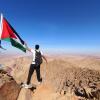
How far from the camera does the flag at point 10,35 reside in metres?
9.27

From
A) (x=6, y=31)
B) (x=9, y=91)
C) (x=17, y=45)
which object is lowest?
(x=9, y=91)

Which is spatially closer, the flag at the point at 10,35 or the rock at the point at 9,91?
the rock at the point at 9,91

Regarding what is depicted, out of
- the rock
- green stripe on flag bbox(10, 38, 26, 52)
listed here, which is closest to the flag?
green stripe on flag bbox(10, 38, 26, 52)

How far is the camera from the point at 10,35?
30.7 feet

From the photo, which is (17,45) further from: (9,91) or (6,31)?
(9,91)

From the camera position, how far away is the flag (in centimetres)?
927

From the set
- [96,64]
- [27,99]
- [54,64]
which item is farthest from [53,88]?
[96,64]

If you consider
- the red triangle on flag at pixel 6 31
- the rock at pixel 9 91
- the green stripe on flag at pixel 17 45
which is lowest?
the rock at pixel 9 91

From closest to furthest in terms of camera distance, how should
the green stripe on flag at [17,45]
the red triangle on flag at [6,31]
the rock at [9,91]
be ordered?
1. the rock at [9,91]
2. the red triangle on flag at [6,31]
3. the green stripe on flag at [17,45]

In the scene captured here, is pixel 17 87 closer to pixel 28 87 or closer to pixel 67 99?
pixel 28 87

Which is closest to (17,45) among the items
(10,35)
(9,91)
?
(10,35)

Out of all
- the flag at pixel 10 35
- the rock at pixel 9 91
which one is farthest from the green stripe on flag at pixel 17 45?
the rock at pixel 9 91

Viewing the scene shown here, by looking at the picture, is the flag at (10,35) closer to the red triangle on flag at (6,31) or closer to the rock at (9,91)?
the red triangle on flag at (6,31)

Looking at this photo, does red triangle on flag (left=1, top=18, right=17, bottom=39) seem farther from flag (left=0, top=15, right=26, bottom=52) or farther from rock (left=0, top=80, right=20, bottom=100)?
rock (left=0, top=80, right=20, bottom=100)
